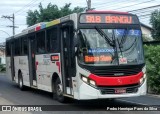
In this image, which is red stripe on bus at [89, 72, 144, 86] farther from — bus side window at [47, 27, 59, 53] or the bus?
bus side window at [47, 27, 59, 53]

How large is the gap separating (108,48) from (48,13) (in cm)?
3993

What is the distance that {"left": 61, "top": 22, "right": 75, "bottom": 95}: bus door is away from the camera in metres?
13.7

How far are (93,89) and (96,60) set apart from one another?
3.02ft

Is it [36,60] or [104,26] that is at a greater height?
[104,26]

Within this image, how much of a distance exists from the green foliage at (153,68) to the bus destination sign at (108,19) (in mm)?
6361

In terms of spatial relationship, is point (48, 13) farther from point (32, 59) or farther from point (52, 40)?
point (52, 40)

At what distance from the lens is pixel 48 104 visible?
48.8 ft

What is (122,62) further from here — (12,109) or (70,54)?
(12,109)

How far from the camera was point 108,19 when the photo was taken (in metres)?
13.5

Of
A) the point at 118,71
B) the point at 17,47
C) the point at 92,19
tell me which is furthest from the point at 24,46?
the point at 118,71

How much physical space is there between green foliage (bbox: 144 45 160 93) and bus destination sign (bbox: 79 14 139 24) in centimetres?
636

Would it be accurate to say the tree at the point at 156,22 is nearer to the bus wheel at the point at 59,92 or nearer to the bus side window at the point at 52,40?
the bus side window at the point at 52,40

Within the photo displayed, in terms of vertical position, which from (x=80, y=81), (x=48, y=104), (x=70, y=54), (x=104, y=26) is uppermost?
(x=104, y=26)

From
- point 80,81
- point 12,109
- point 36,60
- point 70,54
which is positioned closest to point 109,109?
point 80,81
